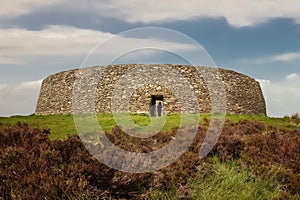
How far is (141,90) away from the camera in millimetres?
29844

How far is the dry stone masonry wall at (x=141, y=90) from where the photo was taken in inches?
1173

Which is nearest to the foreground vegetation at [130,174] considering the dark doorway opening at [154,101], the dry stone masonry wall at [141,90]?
the dry stone masonry wall at [141,90]

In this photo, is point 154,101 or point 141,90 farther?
point 154,101

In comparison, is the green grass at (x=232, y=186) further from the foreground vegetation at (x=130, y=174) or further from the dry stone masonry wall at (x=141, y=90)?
the dry stone masonry wall at (x=141, y=90)

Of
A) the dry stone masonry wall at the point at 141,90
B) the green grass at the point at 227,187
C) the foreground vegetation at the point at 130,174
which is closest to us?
the foreground vegetation at the point at 130,174

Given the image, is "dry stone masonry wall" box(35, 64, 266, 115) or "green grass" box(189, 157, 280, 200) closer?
"green grass" box(189, 157, 280, 200)

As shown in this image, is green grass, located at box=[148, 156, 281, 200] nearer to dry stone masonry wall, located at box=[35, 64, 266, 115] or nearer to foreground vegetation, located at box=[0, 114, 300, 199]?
foreground vegetation, located at box=[0, 114, 300, 199]

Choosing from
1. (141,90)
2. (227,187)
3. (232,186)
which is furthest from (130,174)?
(141,90)

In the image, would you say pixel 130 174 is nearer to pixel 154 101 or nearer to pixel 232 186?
pixel 232 186

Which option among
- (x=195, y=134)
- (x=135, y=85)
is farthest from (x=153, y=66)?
(x=195, y=134)

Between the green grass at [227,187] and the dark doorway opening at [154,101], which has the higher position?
the dark doorway opening at [154,101]

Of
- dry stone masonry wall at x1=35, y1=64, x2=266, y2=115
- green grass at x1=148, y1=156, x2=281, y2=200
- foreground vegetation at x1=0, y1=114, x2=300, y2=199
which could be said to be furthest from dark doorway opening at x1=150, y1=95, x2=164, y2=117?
green grass at x1=148, y1=156, x2=281, y2=200

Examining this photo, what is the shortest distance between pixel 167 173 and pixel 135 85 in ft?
74.7

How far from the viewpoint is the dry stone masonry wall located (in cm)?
2980
